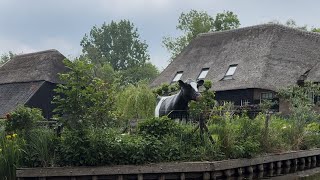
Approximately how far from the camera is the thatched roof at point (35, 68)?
3359 cm

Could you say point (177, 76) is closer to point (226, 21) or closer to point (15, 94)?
point (15, 94)

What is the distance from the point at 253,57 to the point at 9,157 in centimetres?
2079

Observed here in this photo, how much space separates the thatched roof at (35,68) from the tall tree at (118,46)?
30025mm

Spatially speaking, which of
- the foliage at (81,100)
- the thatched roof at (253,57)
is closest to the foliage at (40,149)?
the foliage at (81,100)

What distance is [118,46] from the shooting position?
7050 cm

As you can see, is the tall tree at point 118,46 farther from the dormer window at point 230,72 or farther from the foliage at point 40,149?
the foliage at point 40,149

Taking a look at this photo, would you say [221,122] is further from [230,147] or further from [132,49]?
[132,49]

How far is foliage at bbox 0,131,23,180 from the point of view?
11.7 m

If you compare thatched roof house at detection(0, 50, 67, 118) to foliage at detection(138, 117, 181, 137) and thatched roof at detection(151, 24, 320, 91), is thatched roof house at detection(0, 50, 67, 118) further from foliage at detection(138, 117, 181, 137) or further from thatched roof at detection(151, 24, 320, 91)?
foliage at detection(138, 117, 181, 137)

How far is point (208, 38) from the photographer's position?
36094 mm

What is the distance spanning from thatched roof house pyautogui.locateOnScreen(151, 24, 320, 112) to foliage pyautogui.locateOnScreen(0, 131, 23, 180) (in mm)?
17562

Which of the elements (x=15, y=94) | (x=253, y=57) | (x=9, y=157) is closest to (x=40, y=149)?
(x=9, y=157)

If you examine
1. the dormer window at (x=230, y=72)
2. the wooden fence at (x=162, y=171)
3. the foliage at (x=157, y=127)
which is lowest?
the wooden fence at (x=162, y=171)

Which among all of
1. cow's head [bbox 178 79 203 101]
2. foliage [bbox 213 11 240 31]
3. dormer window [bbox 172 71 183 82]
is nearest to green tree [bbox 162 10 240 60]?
foliage [bbox 213 11 240 31]
